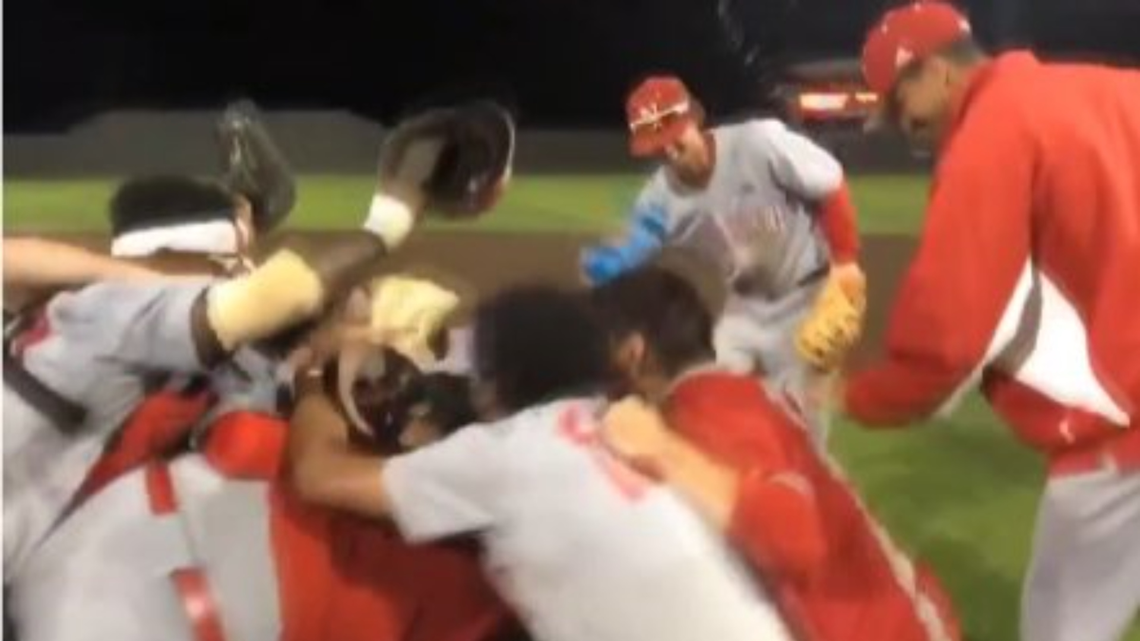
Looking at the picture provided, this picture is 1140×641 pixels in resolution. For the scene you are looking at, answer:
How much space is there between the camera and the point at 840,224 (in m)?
1.21

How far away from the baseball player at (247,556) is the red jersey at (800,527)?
0.13 m

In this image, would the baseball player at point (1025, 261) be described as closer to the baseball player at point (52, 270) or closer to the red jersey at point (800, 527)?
the red jersey at point (800, 527)

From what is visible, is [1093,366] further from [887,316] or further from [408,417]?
[408,417]

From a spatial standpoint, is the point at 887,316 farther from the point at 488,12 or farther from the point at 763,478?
the point at 488,12

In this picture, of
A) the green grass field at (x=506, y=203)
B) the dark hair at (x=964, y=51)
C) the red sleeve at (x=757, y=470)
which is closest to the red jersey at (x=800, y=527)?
the red sleeve at (x=757, y=470)

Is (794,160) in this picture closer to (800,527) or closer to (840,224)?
(840,224)

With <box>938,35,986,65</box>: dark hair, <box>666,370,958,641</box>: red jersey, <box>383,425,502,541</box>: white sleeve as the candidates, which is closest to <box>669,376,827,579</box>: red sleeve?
<box>666,370,958,641</box>: red jersey

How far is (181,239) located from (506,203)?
0.57ft

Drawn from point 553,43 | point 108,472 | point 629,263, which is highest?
point 553,43

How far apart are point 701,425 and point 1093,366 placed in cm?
23

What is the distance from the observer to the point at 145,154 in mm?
1184

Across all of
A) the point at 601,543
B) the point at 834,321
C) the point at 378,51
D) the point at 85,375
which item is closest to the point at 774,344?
the point at 834,321

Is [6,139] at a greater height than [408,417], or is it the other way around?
[6,139]

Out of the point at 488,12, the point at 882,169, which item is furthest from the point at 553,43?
the point at 882,169
